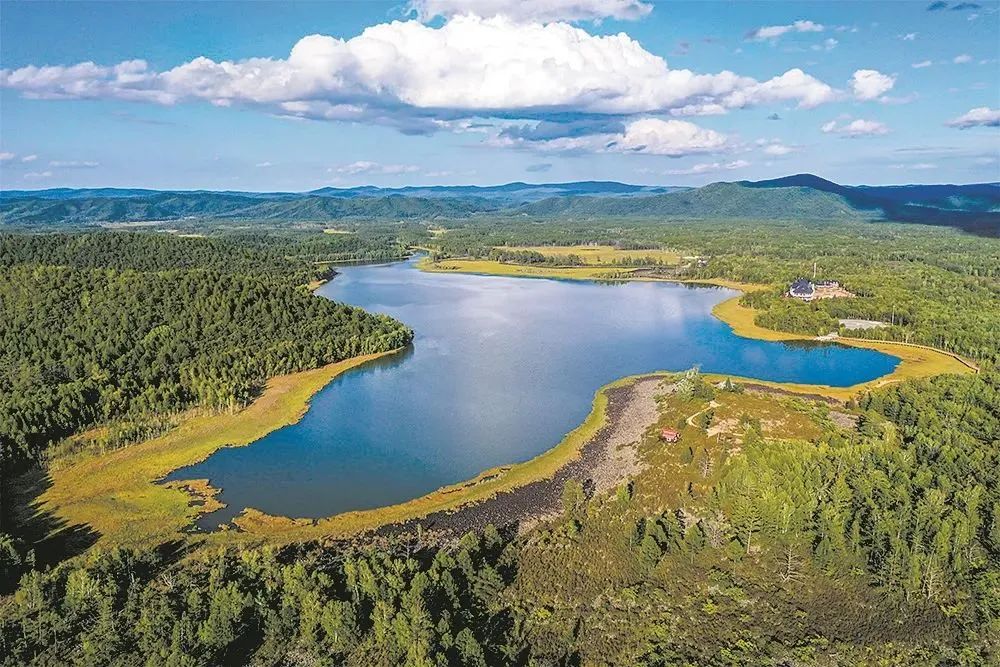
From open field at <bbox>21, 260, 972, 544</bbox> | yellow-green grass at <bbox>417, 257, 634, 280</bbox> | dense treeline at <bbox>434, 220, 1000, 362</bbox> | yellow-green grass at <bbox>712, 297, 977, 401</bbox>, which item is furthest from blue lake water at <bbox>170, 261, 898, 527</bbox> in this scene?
yellow-green grass at <bbox>417, 257, 634, 280</bbox>

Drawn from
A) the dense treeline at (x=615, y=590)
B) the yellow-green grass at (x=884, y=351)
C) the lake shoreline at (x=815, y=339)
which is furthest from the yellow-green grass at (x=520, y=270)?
the dense treeline at (x=615, y=590)

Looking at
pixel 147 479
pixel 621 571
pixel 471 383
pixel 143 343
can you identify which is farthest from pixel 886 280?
pixel 147 479

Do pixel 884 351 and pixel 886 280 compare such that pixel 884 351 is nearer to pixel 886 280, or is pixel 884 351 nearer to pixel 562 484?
pixel 886 280

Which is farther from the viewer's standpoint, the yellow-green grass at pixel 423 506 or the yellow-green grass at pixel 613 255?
the yellow-green grass at pixel 613 255

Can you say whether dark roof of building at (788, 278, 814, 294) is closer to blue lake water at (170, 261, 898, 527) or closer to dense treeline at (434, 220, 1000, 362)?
dense treeline at (434, 220, 1000, 362)

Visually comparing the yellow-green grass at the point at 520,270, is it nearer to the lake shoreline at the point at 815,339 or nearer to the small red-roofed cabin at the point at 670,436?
the lake shoreline at the point at 815,339

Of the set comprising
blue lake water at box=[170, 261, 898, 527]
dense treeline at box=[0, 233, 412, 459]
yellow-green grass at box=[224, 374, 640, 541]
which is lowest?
Answer: yellow-green grass at box=[224, 374, 640, 541]
